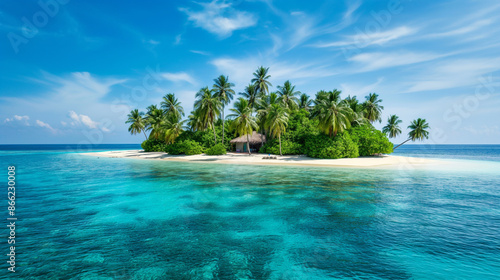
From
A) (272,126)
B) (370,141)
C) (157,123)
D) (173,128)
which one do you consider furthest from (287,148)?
(157,123)

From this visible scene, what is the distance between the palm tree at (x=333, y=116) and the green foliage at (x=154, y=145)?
1427 inches

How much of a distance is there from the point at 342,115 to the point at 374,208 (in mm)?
25515

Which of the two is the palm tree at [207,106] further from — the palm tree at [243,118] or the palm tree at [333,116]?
the palm tree at [333,116]

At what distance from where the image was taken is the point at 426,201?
11.9 meters

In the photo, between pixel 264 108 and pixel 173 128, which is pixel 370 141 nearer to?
pixel 264 108

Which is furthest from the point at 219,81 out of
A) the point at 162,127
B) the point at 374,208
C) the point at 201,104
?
the point at 374,208

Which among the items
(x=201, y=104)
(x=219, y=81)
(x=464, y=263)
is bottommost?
(x=464, y=263)

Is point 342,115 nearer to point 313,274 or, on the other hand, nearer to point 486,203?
point 486,203

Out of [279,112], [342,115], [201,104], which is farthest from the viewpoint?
[201,104]

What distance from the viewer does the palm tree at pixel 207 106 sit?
1615 inches

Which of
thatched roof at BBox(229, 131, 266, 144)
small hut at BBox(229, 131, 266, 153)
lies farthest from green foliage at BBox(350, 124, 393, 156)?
small hut at BBox(229, 131, 266, 153)

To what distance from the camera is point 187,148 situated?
44.1 meters

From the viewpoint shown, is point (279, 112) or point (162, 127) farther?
point (162, 127)

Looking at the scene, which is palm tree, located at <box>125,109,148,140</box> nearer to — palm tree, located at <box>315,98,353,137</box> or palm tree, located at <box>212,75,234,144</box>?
palm tree, located at <box>212,75,234,144</box>
